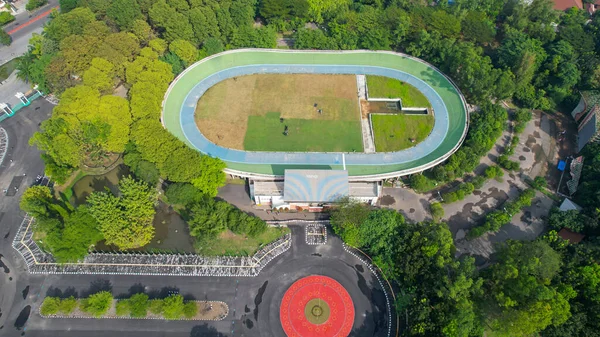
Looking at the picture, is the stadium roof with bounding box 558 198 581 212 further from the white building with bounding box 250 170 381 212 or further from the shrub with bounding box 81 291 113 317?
the shrub with bounding box 81 291 113 317

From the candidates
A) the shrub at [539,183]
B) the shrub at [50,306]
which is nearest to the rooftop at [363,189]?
the shrub at [539,183]

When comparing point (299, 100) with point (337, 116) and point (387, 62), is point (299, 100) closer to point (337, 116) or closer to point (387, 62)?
point (337, 116)

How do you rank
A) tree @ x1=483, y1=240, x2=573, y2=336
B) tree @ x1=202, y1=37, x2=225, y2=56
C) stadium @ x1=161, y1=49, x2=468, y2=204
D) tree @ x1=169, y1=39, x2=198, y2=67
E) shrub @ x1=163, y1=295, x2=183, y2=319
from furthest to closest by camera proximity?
tree @ x1=202, y1=37, x2=225, y2=56
tree @ x1=169, y1=39, x2=198, y2=67
stadium @ x1=161, y1=49, x2=468, y2=204
shrub @ x1=163, y1=295, x2=183, y2=319
tree @ x1=483, y1=240, x2=573, y2=336

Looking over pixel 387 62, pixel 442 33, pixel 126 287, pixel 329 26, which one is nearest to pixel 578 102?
pixel 442 33

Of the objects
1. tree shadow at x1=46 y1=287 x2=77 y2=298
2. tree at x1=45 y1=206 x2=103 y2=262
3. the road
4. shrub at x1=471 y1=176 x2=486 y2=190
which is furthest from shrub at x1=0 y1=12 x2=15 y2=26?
shrub at x1=471 y1=176 x2=486 y2=190

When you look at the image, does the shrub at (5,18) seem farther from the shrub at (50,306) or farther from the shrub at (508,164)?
the shrub at (508,164)
